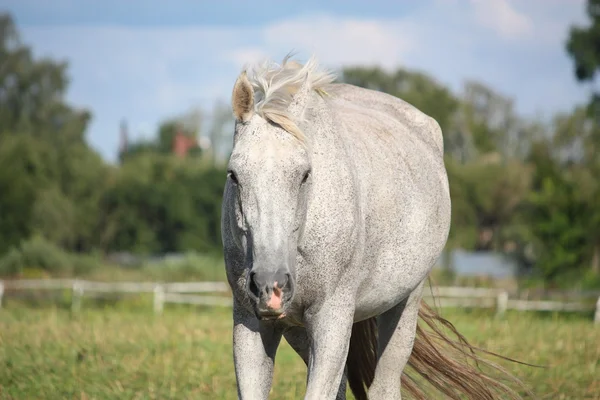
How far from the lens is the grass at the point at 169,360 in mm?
6488

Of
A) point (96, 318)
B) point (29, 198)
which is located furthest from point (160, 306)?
point (29, 198)

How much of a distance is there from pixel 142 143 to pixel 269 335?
6803 cm

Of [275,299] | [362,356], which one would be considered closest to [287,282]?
[275,299]

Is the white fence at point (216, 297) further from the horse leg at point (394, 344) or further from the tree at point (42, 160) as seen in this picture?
the tree at point (42, 160)

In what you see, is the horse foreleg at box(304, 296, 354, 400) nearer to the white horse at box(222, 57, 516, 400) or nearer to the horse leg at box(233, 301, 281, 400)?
the white horse at box(222, 57, 516, 400)

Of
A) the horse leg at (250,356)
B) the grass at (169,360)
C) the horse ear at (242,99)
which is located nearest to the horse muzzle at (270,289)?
the horse leg at (250,356)

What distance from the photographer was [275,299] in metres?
3.28

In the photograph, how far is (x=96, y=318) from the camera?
13.4 m

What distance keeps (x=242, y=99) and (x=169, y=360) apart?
4789 mm

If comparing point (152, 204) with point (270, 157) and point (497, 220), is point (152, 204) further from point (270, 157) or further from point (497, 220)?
point (270, 157)

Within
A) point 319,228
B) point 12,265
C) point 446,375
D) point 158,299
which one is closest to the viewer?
point 319,228

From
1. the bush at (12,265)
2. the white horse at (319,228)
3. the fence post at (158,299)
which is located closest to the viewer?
the white horse at (319,228)

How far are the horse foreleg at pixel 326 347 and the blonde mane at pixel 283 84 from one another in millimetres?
806

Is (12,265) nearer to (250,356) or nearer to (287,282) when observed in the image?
(250,356)
